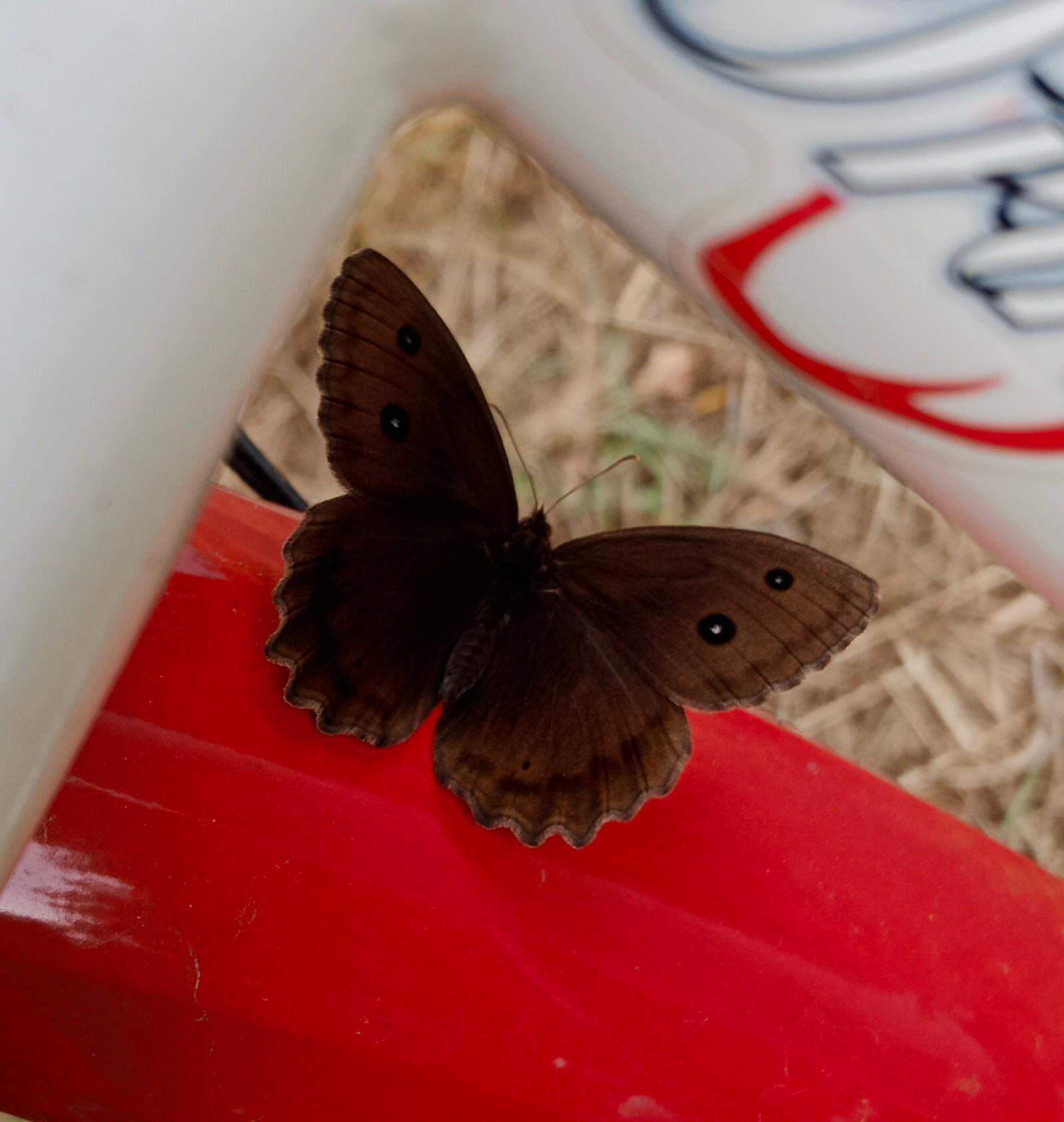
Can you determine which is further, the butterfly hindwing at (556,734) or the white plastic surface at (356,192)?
the butterfly hindwing at (556,734)

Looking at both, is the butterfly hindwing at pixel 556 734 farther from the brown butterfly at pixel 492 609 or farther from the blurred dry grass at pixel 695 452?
the blurred dry grass at pixel 695 452

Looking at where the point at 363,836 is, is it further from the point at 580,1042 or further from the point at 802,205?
the point at 802,205

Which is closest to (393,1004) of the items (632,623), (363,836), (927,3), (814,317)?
(363,836)

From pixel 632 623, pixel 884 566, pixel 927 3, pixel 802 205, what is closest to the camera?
pixel 927 3

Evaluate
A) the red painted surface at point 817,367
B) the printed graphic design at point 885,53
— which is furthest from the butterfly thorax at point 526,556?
the printed graphic design at point 885,53

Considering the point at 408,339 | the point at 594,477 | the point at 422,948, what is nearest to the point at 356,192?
the point at 408,339
